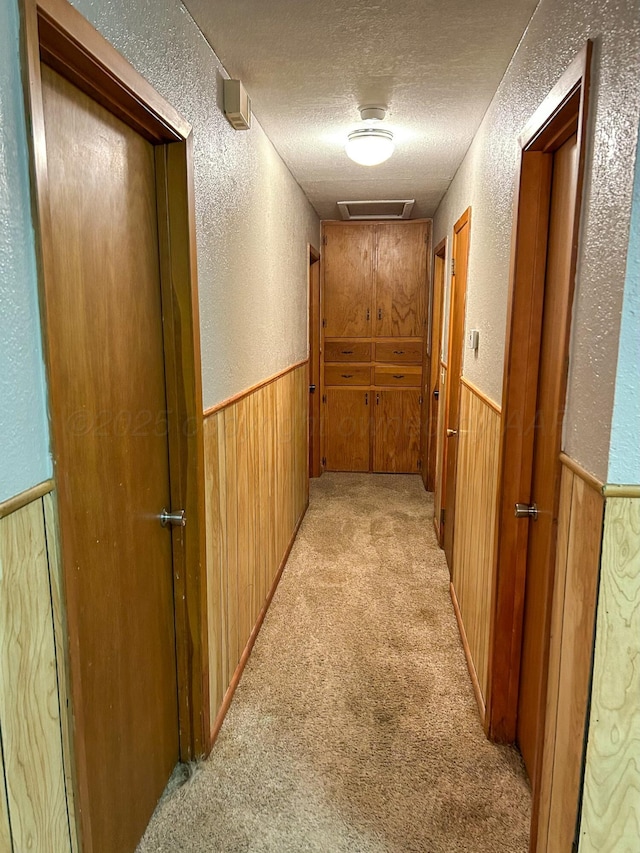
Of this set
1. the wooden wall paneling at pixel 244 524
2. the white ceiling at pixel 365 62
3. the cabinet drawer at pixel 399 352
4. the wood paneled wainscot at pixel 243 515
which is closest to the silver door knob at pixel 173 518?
the wood paneled wainscot at pixel 243 515

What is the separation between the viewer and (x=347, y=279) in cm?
517

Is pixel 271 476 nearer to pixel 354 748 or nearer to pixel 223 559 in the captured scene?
pixel 223 559

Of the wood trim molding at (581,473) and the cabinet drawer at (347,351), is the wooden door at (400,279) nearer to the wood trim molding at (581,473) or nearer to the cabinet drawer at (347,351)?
the cabinet drawer at (347,351)

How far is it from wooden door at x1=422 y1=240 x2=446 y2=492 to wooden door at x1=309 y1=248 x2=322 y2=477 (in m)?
0.98

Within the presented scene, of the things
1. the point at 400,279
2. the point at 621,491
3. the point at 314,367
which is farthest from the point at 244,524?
the point at 400,279

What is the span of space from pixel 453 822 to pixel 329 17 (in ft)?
7.73

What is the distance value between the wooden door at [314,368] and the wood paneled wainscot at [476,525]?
238 cm

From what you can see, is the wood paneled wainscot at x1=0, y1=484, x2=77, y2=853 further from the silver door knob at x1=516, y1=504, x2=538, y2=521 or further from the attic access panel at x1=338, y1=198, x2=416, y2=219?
the attic access panel at x1=338, y1=198, x2=416, y2=219

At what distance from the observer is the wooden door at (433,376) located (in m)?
4.45

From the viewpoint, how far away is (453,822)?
66.4 inches

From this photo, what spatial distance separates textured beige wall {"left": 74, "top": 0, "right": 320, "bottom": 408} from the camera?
140 centimetres

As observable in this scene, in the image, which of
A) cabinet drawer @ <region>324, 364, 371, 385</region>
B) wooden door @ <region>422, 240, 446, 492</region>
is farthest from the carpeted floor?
cabinet drawer @ <region>324, 364, 371, 385</region>

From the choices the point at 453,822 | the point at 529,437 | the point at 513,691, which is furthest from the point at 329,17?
the point at 453,822

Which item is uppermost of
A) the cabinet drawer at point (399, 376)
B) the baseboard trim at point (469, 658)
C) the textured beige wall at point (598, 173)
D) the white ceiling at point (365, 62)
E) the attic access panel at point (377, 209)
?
the attic access panel at point (377, 209)
